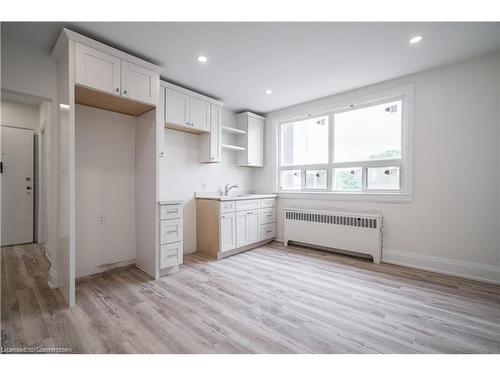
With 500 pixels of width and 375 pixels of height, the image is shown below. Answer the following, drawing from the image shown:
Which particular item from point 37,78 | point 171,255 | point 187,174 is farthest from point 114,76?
point 171,255

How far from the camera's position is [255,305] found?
2.03 m

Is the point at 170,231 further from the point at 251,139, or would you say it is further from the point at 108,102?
the point at 251,139

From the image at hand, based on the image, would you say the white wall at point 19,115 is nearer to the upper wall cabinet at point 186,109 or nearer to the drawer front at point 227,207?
the upper wall cabinet at point 186,109

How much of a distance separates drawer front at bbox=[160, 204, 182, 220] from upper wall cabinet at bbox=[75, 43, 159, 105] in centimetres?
123

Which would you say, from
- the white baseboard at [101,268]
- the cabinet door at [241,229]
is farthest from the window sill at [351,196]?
the white baseboard at [101,268]

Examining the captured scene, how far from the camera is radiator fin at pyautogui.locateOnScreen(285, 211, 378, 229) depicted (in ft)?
10.6

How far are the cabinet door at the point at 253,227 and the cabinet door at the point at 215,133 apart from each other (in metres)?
1.13

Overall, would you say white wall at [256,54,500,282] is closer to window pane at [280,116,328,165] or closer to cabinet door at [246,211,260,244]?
window pane at [280,116,328,165]

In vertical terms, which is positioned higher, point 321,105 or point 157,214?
point 321,105

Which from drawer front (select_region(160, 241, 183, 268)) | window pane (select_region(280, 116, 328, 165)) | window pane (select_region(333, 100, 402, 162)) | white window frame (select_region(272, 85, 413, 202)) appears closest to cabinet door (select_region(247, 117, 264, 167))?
white window frame (select_region(272, 85, 413, 202))

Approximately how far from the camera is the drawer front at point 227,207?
3344 millimetres
